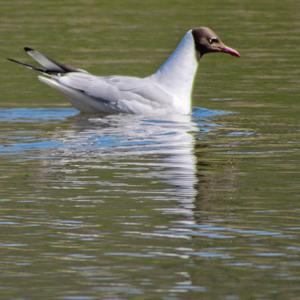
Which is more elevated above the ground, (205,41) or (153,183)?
(205,41)

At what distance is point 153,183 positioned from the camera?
1030cm

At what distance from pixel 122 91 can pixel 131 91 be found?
102 millimetres

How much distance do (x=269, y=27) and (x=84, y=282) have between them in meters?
15.0

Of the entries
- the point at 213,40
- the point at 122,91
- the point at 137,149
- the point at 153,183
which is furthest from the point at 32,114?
the point at 153,183

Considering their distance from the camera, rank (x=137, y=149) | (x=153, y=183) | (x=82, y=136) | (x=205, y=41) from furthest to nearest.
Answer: (x=205, y=41)
(x=82, y=136)
(x=137, y=149)
(x=153, y=183)

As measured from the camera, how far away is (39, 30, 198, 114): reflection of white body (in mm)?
Answer: 14828

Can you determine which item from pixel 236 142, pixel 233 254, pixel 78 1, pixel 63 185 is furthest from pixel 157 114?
Result: pixel 78 1

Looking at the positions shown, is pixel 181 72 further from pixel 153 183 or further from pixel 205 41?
pixel 153 183

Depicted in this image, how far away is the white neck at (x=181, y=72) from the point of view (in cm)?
1505

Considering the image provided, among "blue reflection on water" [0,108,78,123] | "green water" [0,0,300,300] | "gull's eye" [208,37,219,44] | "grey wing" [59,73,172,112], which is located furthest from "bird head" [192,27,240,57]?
"blue reflection on water" [0,108,78,123]

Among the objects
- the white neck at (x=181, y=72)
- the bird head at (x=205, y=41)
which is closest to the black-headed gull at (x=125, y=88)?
the white neck at (x=181, y=72)

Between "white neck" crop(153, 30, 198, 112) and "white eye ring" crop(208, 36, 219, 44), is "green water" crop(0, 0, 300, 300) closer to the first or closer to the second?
"white neck" crop(153, 30, 198, 112)

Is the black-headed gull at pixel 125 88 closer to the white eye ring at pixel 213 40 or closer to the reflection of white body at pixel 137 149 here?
the reflection of white body at pixel 137 149

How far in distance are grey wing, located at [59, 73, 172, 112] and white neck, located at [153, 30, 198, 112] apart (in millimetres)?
156
